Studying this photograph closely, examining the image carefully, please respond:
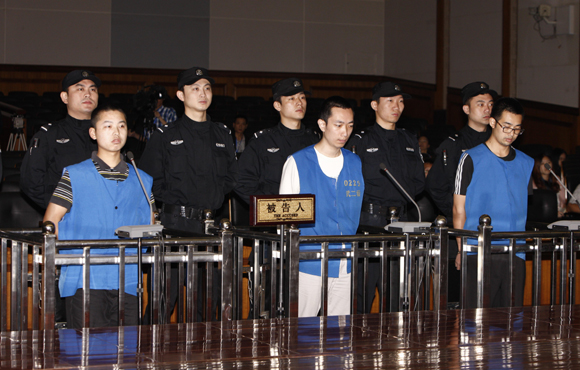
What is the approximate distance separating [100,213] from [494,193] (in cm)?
175

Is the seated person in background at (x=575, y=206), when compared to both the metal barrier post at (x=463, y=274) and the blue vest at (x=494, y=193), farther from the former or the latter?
the metal barrier post at (x=463, y=274)

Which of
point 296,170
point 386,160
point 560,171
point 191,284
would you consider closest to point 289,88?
point 386,160

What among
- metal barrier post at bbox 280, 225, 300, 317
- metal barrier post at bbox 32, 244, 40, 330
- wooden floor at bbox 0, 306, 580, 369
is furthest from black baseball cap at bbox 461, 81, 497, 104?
metal barrier post at bbox 32, 244, 40, 330

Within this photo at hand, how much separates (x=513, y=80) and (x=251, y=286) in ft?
23.5

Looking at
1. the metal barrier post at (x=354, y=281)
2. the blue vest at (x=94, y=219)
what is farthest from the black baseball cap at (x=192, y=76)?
the metal barrier post at (x=354, y=281)

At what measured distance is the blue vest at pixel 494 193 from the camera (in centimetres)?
317

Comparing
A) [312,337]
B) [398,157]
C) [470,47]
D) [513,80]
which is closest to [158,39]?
[470,47]

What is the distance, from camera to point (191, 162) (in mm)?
3607

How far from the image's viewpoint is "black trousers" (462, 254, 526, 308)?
Answer: 3080mm

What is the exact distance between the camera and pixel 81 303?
8.64 feet

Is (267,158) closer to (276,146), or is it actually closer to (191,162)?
(276,146)

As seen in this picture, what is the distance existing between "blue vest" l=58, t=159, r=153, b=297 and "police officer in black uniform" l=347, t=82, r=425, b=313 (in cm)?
143

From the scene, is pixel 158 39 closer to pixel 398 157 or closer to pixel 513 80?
pixel 513 80

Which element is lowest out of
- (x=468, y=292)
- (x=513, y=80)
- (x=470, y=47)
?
(x=468, y=292)
